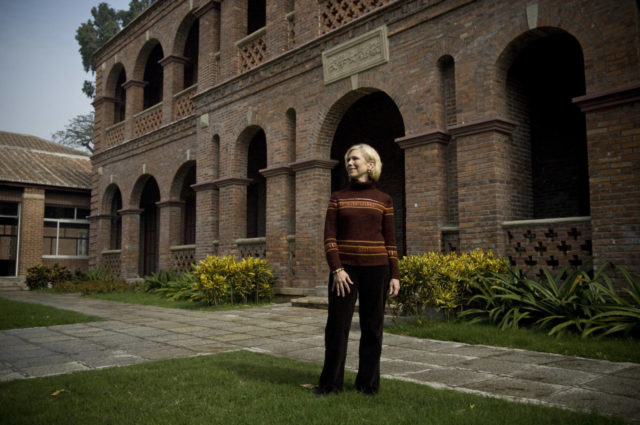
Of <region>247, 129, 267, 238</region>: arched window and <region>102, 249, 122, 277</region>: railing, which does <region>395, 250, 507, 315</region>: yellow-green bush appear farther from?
<region>102, 249, 122, 277</region>: railing

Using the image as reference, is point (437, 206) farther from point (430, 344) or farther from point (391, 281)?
point (391, 281)

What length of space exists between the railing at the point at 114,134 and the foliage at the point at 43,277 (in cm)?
502

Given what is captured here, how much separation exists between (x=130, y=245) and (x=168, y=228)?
288 cm

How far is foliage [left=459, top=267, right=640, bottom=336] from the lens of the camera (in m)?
5.72

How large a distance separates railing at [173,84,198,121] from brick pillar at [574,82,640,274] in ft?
37.1

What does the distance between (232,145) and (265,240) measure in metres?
2.75

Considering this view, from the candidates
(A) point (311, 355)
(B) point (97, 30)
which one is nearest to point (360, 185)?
(A) point (311, 355)

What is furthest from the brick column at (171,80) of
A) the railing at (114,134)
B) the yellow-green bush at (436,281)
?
the yellow-green bush at (436,281)

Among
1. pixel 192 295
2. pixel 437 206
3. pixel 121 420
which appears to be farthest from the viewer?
pixel 192 295

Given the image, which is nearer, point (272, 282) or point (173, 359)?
point (173, 359)

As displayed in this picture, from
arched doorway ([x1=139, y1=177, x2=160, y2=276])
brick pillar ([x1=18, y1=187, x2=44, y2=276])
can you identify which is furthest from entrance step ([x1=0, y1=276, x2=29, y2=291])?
arched doorway ([x1=139, y1=177, x2=160, y2=276])

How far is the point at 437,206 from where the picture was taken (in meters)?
8.71

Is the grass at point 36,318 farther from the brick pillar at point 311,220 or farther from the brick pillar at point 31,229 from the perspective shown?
the brick pillar at point 31,229

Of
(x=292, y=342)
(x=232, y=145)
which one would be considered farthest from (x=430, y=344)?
(x=232, y=145)
